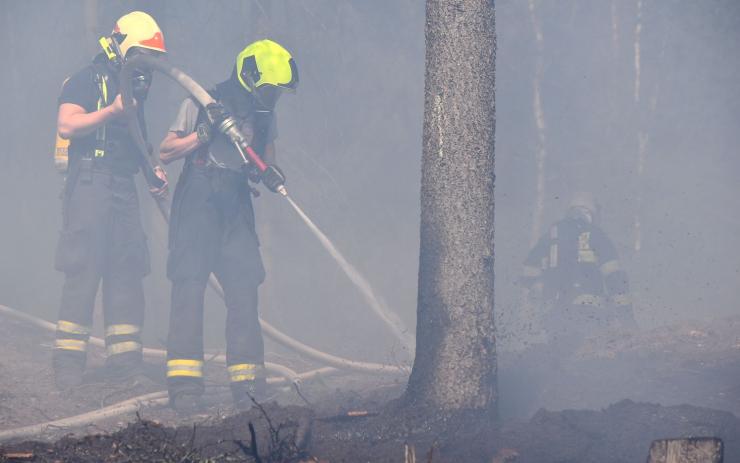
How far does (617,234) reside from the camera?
13.3 m

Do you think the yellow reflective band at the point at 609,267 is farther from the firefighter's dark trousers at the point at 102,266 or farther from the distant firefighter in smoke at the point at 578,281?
the firefighter's dark trousers at the point at 102,266

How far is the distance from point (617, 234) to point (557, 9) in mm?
4251

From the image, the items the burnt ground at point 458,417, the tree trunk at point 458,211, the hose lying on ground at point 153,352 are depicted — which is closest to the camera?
the burnt ground at point 458,417

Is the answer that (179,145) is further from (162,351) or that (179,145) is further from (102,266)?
(162,351)

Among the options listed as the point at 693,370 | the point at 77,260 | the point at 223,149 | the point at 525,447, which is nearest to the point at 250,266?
the point at 223,149

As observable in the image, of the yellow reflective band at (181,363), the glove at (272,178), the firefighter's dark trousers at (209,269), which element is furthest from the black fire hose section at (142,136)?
the yellow reflective band at (181,363)

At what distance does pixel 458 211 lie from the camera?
420 cm

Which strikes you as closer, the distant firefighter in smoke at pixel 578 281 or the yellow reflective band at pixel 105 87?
the yellow reflective band at pixel 105 87

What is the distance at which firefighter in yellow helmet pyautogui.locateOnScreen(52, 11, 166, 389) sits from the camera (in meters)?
6.28

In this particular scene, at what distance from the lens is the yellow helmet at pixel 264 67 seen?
593 cm

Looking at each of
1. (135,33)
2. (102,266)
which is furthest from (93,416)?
(135,33)

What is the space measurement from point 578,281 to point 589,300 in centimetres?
30

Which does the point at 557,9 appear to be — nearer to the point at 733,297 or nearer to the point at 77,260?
the point at 733,297

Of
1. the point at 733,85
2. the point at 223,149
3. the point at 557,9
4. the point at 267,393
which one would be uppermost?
the point at 557,9
